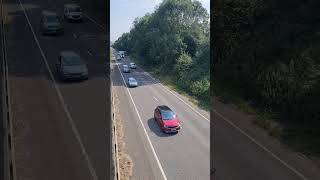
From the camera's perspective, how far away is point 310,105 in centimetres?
2177

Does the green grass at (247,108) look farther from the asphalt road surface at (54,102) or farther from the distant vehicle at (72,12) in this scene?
the distant vehicle at (72,12)

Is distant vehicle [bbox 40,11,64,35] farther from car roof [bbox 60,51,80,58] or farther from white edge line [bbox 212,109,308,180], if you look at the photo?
white edge line [bbox 212,109,308,180]

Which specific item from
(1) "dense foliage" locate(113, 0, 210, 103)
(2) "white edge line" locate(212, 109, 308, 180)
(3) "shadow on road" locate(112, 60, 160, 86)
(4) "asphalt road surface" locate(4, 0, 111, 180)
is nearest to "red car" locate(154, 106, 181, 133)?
(4) "asphalt road surface" locate(4, 0, 111, 180)

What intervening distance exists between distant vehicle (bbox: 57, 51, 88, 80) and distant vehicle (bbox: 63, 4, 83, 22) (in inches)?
69.7

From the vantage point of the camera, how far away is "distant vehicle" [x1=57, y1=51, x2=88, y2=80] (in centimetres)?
1708

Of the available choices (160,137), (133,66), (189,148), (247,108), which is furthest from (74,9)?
(247,108)

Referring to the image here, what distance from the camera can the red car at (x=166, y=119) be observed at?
57.8ft

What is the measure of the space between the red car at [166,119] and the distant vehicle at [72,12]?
5.48 m

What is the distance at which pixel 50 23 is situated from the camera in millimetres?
18156

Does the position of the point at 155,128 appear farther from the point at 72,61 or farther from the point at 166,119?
the point at 72,61

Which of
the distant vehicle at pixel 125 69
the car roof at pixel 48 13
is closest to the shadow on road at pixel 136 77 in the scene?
the distant vehicle at pixel 125 69

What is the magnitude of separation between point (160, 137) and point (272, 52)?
1324 centimetres

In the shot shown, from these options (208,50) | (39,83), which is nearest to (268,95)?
(208,50)

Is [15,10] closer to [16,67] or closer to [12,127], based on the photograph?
[16,67]
